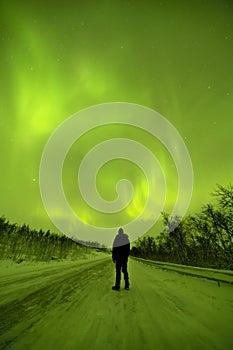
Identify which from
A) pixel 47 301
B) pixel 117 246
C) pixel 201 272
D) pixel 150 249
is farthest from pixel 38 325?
pixel 150 249

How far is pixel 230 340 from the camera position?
275cm

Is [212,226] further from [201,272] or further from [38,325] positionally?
[38,325]

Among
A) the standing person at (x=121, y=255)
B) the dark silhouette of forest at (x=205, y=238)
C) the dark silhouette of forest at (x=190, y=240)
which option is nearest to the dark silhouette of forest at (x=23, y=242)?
the dark silhouette of forest at (x=190, y=240)

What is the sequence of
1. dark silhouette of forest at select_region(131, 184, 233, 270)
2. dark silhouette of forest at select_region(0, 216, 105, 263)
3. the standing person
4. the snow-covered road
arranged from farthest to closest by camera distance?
dark silhouette of forest at select_region(0, 216, 105, 263) → dark silhouette of forest at select_region(131, 184, 233, 270) → the standing person → the snow-covered road

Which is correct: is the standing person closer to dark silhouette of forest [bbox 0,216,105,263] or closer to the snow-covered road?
the snow-covered road

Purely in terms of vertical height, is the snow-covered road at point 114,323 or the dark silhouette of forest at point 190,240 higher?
the dark silhouette of forest at point 190,240

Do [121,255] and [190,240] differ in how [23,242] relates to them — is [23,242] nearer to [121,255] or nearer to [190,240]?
[190,240]

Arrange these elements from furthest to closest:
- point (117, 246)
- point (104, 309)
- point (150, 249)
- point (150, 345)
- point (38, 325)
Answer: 1. point (150, 249)
2. point (117, 246)
3. point (104, 309)
4. point (38, 325)
5. point (150, 345)

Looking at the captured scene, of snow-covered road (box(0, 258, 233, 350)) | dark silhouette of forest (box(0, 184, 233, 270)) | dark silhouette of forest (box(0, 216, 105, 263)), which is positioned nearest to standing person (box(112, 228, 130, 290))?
snow-covered road (box(0, 258, 233, 350))

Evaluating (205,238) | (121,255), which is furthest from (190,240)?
(121,255)

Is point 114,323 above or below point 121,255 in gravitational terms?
below

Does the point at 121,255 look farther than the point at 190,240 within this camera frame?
No

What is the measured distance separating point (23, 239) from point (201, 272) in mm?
43887

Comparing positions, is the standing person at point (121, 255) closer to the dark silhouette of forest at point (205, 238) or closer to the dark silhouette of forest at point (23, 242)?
the dark silhouette of forest at point (205, 238)
